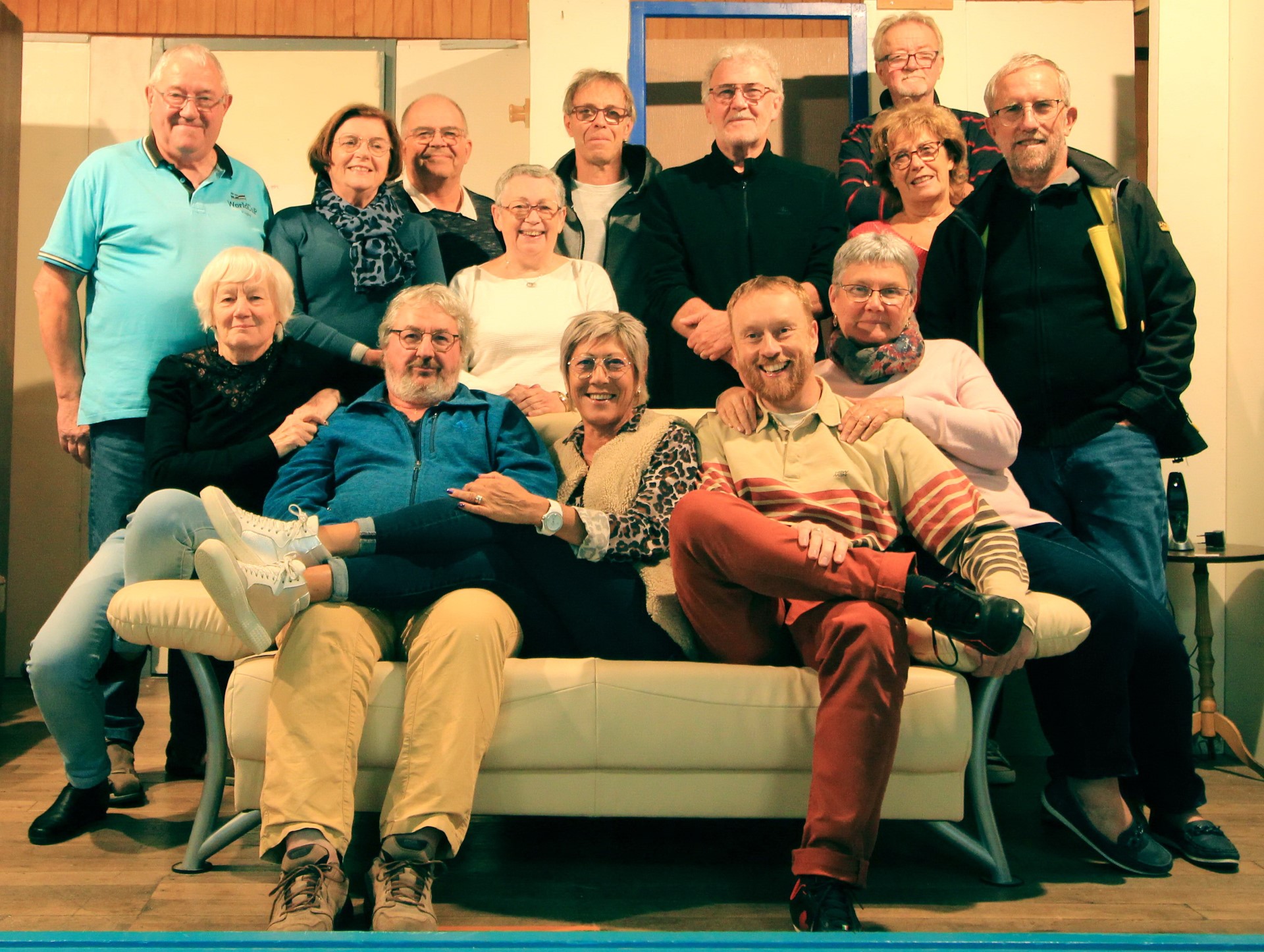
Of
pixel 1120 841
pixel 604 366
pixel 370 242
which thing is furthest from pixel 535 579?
pixel 1120 841

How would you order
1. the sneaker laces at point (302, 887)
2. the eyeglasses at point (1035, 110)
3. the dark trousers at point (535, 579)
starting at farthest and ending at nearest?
the eyeglasses at point (1035, 110)
the dark trousers at point (535, 579)
the sneaker laces at point (302, 887)

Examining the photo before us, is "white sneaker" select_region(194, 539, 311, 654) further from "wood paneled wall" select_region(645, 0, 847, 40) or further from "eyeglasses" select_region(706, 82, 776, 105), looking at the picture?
"wood paneled wall" select_region(645, 0, 847, 40)

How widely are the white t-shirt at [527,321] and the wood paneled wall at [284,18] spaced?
1573 mm

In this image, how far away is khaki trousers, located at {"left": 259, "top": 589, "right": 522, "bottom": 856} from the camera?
1802mm

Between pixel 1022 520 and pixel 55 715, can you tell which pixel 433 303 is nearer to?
pixel 55 715

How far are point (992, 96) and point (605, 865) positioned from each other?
6.80ft

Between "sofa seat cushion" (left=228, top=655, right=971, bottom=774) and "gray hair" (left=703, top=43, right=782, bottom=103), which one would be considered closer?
"sofa seat cushion" (left=228, top=655, right=971, bottom=774)

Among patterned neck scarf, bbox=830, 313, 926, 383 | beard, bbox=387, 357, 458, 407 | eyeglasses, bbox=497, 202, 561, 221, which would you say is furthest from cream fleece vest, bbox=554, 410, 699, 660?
eyeglasses, bbox=497, 202, 561, 221

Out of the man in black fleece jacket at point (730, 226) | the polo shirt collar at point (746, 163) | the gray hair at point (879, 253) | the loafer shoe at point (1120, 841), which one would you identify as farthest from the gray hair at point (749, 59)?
the loafer shoe at point (1120, 841)

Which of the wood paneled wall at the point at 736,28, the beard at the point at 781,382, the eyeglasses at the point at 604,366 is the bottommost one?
the beard at the point at 781,382

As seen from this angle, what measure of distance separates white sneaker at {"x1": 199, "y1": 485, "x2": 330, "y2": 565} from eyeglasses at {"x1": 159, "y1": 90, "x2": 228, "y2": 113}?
4.43ft

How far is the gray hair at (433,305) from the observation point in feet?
8.13

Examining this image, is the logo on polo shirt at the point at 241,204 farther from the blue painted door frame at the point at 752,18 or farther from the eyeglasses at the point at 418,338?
the blue painted door frame at the point at 752,18

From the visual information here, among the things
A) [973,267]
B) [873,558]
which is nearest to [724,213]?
[973,267]
